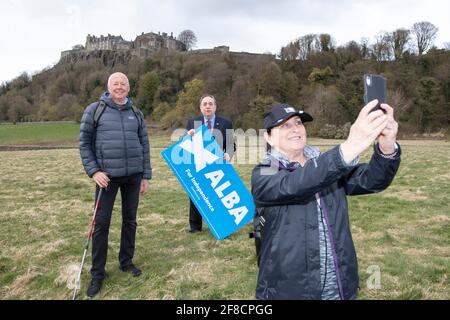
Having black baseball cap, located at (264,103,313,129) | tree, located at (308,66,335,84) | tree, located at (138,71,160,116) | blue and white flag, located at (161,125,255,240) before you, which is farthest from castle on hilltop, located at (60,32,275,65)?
black baseball cap, located at (264,103,313,129)

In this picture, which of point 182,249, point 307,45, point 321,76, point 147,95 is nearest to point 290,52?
point 307,45

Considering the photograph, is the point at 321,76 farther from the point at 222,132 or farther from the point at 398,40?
the point at 222,132

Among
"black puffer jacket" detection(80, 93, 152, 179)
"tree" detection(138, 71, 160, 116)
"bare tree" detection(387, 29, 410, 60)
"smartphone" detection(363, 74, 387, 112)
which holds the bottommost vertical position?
"black puffer jacket" detection(80, 93, 152, 179)

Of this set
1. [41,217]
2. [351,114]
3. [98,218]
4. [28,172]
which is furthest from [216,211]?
[351,114]

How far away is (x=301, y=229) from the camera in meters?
2.12

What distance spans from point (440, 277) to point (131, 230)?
14.4 ft

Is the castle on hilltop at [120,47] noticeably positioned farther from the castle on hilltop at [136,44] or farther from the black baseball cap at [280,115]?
the black baseball cap at [280,115]

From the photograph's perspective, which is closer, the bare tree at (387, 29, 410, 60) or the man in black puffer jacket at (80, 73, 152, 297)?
the man in black puffer jacket at (80, 73, 152, 297)

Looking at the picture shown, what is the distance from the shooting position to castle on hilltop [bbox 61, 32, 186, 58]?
140250 millimetres

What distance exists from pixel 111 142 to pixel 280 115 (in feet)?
9.29

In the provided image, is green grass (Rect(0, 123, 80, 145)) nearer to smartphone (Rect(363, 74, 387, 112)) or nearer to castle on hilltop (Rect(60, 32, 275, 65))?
smartphone (Rect(363, 74, 387, 112))

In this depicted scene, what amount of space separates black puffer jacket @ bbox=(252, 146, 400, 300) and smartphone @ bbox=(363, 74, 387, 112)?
33 centimetres

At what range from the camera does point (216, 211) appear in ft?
19.1
